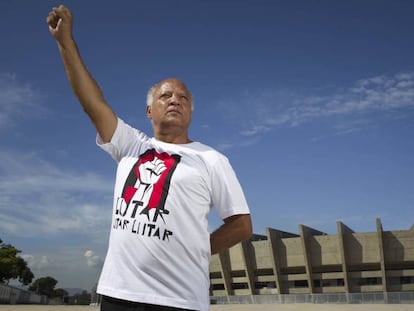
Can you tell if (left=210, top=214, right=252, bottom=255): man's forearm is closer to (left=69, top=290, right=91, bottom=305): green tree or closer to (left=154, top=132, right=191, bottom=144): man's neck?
(left=154, top=132, right=191, bottom=144): man's neck

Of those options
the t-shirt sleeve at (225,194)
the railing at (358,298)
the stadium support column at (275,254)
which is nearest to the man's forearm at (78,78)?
the t-shirt sleeve at (225,194)

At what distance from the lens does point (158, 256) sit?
2318 mm

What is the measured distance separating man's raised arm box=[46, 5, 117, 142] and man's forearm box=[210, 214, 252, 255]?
41.6 inches

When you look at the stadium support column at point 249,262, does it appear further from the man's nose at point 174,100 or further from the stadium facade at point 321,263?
the man's nose at point 174,100

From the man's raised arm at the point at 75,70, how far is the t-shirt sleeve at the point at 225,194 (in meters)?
0.82

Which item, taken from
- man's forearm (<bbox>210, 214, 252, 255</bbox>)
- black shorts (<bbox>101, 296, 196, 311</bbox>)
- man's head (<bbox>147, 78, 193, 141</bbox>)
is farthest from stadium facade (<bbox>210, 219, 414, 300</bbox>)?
black shorts (<bbox>101, 296, 196, 311</bbox>)

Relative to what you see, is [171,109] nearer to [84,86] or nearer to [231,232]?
[84,86]

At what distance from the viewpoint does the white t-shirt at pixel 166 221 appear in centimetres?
231

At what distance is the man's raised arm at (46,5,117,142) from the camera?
106 inches

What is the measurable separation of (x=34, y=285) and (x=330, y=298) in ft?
306

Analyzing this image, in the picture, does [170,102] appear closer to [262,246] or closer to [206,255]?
[206,255]

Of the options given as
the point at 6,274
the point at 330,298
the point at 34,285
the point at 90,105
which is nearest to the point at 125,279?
the point at 90,105

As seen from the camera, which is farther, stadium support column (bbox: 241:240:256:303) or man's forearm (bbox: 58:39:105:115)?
stadium support column (bbox: 241:240:256:303)

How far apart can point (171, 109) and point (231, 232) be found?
0.92 meters
